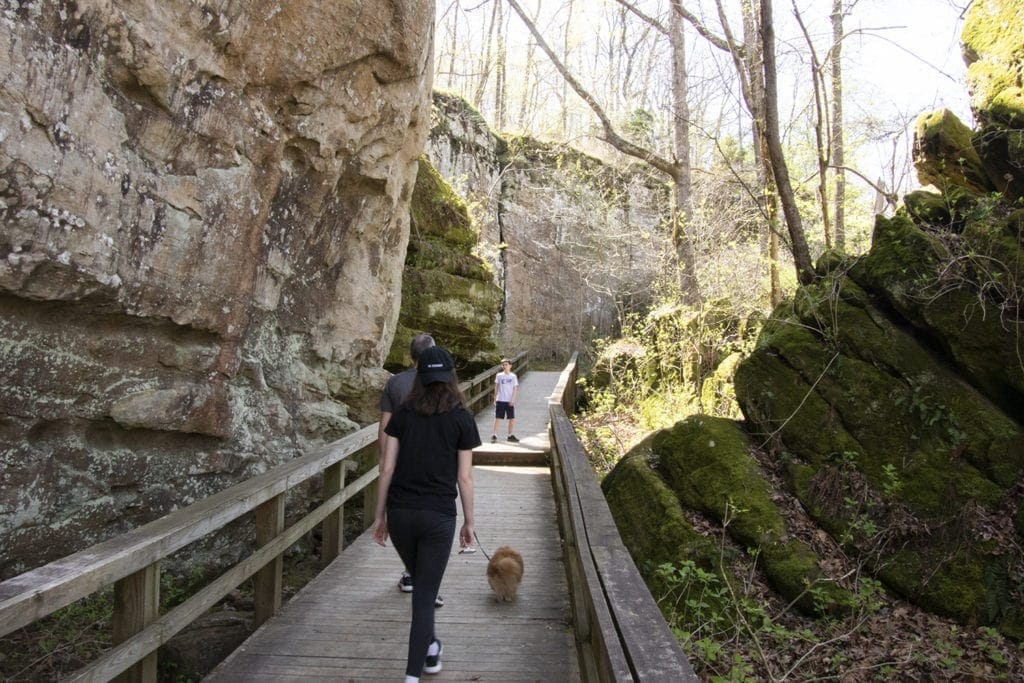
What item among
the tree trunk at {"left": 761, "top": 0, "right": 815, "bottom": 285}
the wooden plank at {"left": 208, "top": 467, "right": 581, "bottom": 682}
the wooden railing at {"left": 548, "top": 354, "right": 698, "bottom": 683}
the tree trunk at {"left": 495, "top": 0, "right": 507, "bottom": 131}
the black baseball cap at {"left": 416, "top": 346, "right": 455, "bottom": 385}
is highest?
the tree trunk at {"left": 495, "top": 0, "right": 507, "bottom": 131}

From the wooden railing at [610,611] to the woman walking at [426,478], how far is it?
78 centimetres

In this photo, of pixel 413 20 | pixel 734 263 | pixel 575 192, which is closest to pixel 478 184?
pixel 575 192

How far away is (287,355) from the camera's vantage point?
7.30m

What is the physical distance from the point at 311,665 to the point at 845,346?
6.85 meters

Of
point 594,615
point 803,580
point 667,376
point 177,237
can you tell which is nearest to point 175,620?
point 594,615

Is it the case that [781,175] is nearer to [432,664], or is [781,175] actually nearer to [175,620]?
[432,664]

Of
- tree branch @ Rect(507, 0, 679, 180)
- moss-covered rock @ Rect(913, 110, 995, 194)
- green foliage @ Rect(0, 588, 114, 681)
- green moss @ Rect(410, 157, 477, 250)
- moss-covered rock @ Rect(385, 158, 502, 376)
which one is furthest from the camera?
tree branch @ Rect(507, 0, 679, 180)

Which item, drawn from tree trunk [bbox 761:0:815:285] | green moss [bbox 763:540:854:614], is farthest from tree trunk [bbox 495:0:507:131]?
green moss [bbox 763:540:854:614]

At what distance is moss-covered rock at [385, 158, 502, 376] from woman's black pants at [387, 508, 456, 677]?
802cm

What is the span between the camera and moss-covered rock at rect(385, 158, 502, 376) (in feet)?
41.8

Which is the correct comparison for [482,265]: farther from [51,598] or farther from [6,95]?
[51,598]

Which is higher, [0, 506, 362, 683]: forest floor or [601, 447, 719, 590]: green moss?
[601, 447, 719, 590]: green moss

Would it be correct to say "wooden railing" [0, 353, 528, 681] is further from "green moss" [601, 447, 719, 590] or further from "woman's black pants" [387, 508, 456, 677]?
"green moss" [601, 447, 719, 590]

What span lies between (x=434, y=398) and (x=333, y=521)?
2.86m
